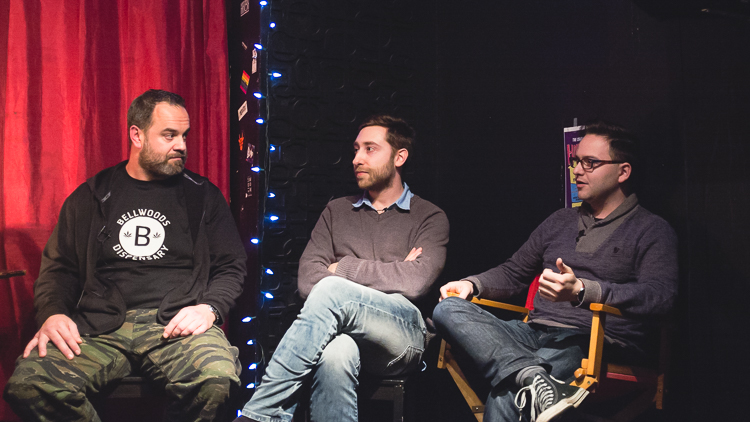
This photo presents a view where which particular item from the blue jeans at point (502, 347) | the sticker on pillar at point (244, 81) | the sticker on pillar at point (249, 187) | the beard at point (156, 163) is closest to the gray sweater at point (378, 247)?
the blue jeans at point (502, 347)

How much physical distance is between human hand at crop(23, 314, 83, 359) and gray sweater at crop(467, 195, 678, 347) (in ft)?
5.38

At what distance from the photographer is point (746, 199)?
227cm

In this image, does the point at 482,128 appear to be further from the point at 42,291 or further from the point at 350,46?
A: the point at 42,291

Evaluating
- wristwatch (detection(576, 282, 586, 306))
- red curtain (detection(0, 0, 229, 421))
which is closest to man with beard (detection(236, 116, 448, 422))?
wristwatch (detection(576, 282, 586, 306))

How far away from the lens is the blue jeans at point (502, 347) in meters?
1.91

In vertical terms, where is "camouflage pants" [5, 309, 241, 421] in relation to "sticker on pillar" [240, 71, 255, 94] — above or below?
below

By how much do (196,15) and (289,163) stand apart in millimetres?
1116

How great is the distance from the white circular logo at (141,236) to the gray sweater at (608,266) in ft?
4.65

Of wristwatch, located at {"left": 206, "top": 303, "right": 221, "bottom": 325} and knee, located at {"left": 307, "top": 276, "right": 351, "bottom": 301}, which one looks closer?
knee, located at {"left": 307, "top": 276, "right": 351, "bottom": 301}

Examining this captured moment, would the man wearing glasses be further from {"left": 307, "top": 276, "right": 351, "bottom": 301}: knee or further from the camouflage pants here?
the camouflage pants

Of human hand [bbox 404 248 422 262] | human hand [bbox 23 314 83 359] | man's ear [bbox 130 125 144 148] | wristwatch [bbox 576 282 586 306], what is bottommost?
human hand [bbox 23 314 83 359]

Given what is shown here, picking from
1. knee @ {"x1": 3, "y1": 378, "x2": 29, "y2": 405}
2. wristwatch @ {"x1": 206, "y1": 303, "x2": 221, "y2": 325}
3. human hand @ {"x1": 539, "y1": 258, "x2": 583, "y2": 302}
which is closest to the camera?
knee @ {"x1": 3, "y1": 378, "x2": 29, "y2": 405}

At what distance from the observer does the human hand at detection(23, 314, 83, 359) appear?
2043 mm

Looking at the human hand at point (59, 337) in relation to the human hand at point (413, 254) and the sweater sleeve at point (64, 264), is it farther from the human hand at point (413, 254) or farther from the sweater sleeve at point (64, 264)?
the human hand at point (413, 254)
